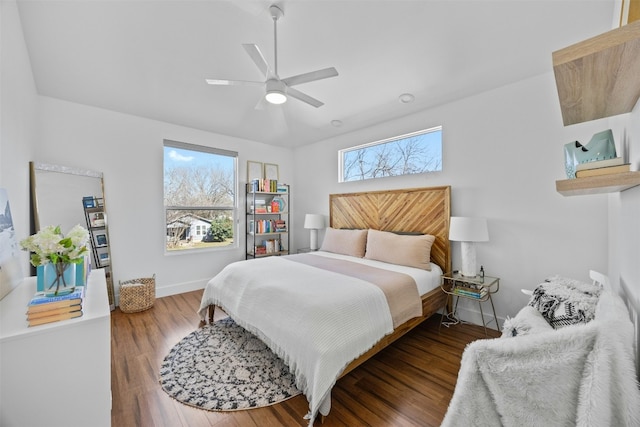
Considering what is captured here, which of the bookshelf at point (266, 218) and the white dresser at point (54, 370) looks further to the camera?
the bookshelf at point (266, 218)

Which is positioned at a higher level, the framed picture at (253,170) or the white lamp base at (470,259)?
the framed picture at (253,170)

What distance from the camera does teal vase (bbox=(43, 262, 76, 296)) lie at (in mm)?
1433

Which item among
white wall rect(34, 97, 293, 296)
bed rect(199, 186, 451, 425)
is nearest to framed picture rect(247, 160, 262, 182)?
white wall rect(34, 97, 293, 296)

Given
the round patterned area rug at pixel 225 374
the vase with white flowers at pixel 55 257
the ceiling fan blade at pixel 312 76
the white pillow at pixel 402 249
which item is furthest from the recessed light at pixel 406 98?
the vase with white flowers at pixel 55 257

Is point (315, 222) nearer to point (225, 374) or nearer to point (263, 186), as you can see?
point (263, 186)

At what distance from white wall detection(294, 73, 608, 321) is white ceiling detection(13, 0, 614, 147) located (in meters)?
0.25

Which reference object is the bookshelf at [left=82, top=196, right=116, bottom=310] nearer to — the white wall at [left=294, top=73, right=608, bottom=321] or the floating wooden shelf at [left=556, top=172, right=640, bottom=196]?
the white wall at [left=294, top=73, right=608, bottom=321]

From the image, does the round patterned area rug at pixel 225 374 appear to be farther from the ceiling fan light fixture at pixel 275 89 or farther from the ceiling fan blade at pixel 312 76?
the ceiling fan blade at pixel 312 76

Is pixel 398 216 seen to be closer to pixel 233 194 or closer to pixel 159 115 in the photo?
pixel 233 194

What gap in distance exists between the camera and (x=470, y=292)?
8.67 feet

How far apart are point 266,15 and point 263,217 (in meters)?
3.38

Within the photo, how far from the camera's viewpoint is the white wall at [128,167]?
3141mm

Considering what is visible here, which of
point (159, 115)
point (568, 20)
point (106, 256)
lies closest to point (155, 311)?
point (106, 256)

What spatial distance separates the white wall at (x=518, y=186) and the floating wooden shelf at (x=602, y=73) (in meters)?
1.65
